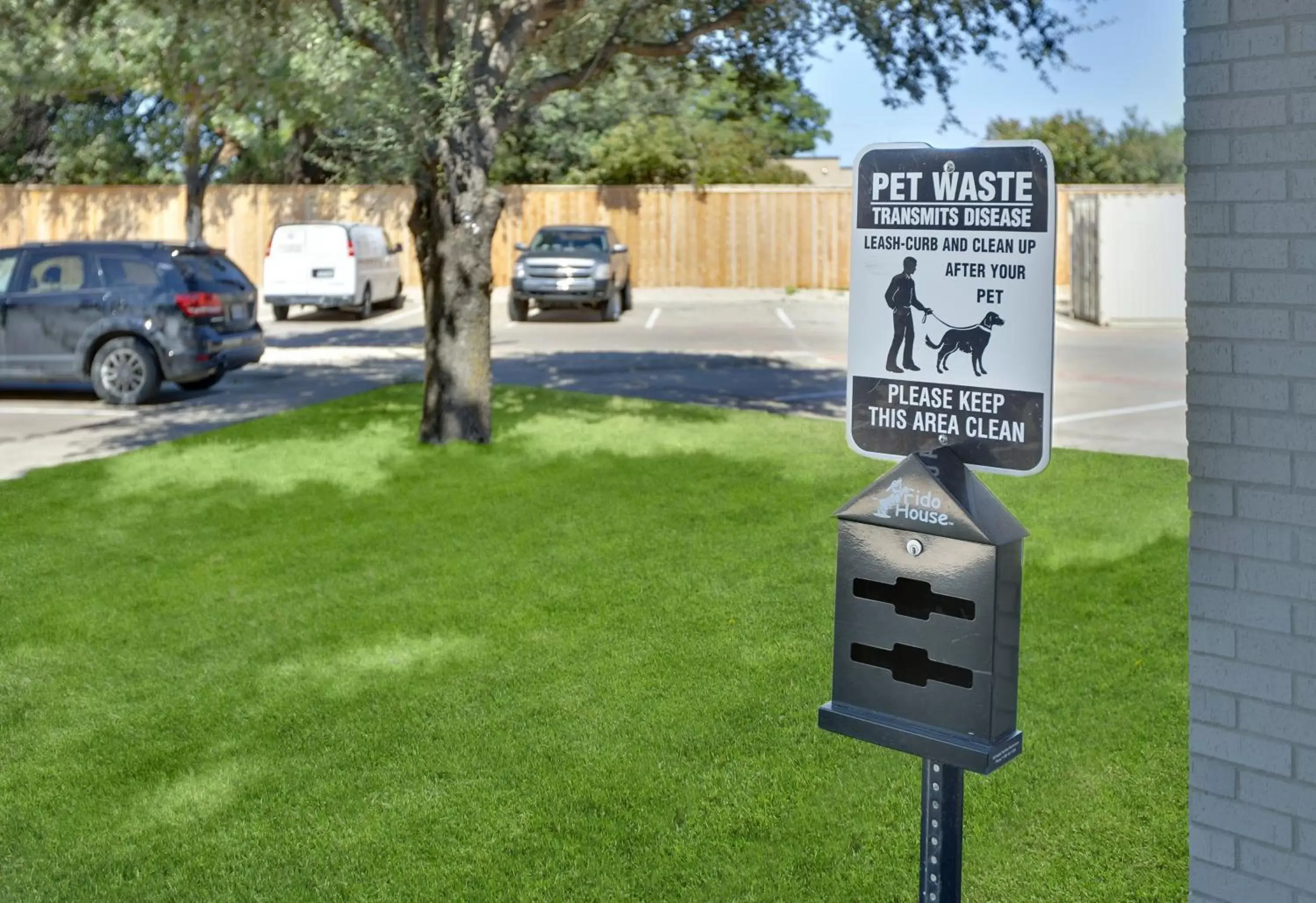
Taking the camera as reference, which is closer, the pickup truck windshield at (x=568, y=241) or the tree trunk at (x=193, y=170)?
the pickup truck windshield at (x=568, y=241)

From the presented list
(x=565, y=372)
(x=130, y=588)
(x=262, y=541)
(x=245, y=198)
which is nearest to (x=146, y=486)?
(x=262, y=541)

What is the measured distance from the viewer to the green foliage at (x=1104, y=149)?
47031 mm

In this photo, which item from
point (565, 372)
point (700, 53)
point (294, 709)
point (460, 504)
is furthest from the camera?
point (565, 372)

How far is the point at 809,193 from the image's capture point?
1379 inches

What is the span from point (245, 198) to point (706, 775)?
3193cm

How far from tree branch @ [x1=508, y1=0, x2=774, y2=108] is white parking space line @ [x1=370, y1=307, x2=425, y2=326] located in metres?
14.6

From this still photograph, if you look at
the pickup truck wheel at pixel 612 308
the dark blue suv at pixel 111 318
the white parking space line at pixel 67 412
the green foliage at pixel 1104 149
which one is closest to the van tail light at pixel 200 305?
the dark blue suv at pixel 111 318

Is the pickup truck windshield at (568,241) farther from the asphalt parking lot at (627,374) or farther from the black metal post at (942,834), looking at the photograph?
the black metal post at (942,834)

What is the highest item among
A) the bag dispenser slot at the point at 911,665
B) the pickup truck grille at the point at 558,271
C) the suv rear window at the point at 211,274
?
the pickup truck grille at the point at 558,271

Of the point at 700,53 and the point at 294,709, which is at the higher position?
the point at 700,53

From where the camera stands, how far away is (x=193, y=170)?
32500mm

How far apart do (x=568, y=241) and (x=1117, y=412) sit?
1578 centimetres

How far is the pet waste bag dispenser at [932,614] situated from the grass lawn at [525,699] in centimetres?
132

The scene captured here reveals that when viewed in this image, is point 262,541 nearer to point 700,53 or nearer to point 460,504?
point 460,504
